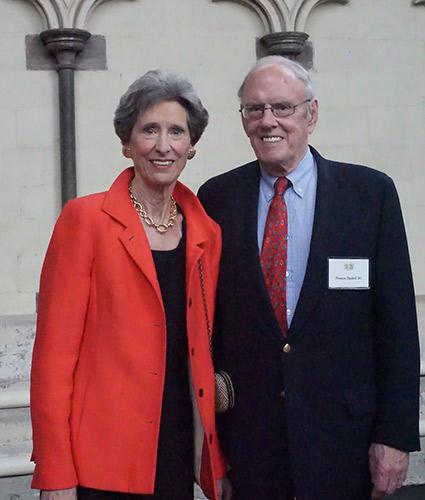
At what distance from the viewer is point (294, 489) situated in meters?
2.24

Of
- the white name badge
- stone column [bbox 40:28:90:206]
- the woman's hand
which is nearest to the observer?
the woman's hand

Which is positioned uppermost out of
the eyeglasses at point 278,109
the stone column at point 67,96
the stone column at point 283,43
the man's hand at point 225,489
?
the stone column at point 283,43

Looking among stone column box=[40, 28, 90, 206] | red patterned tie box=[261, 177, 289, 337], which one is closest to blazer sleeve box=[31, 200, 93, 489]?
red patterned tie box=[261, 177, 289, 337]

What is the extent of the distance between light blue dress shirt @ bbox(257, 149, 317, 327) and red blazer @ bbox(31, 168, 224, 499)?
0.34 meters

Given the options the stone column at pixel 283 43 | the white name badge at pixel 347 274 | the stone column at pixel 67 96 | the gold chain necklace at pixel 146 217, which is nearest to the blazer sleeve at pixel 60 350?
the gold chain necklace at pixel 146 217

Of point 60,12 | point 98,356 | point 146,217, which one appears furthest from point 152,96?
point 60,12

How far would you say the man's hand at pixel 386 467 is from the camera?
2217 mm

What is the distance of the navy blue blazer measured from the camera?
2.21 meters

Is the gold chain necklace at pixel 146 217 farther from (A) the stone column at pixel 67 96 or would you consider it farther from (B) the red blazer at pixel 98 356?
(A) the stone column at pixel 67 96

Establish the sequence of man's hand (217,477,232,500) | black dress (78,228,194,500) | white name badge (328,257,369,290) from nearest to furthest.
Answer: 1. black dress (78,228,194,500)
2. white name badge (328,257,369,290)
3. man's hand (217,477,232,500)

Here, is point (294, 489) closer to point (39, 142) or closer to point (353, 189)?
Result: point (353, 189)

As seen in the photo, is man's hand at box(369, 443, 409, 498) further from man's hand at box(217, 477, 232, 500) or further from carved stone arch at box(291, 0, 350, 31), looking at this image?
carved stone arch at box(291, 0, 350, 31)

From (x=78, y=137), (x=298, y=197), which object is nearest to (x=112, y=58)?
(x=78, y=137)

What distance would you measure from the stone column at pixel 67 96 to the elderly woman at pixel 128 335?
2392 millimetres
